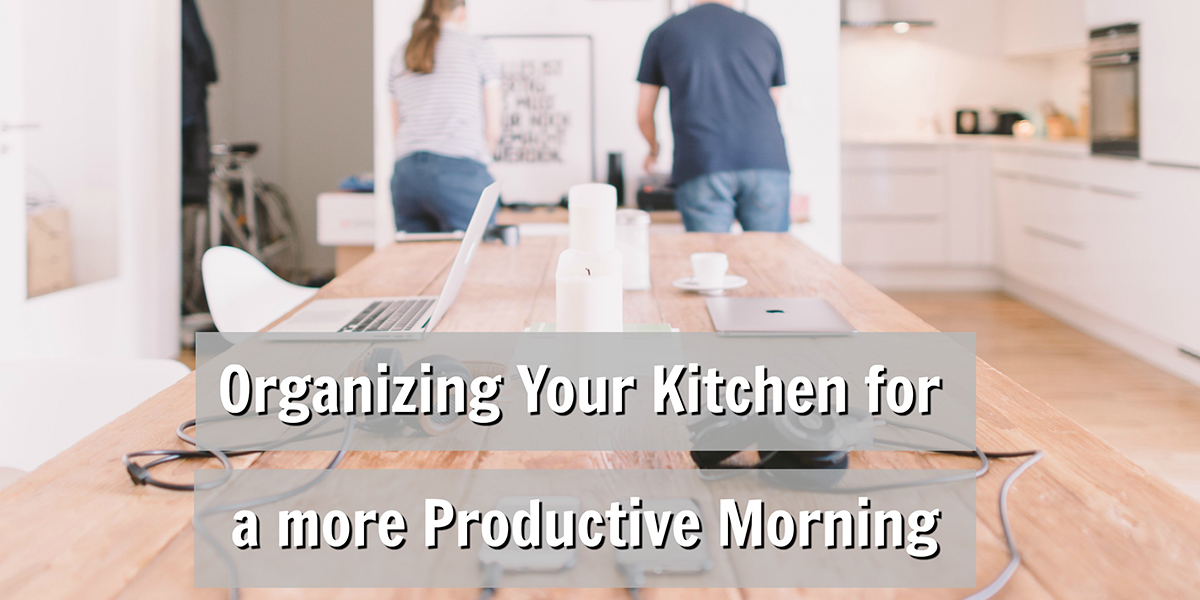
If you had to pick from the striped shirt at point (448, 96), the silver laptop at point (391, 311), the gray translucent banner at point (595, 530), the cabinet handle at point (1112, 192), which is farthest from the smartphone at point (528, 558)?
the cabinet handle at point (1112, 192)

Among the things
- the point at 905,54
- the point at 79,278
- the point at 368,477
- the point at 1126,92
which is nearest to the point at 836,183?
the point at 1126,92

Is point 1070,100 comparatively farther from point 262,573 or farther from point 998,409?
point 262,573

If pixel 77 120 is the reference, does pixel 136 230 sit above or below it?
below

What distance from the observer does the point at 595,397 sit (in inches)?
39.9

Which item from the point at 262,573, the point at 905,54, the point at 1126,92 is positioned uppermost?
the point at 905,54

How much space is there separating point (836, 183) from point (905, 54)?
2376 mm

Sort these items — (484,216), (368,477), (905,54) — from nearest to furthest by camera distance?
(368,477) < (484,216) < (905,54)

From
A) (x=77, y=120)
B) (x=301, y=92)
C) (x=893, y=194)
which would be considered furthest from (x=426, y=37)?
(x=301, y=92)

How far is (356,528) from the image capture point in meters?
0.67

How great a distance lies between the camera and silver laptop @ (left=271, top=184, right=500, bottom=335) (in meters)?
1.33

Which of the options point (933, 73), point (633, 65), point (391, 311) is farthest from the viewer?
point (933, 73)

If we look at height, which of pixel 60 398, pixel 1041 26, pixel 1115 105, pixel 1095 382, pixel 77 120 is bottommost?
pixel 1095 382

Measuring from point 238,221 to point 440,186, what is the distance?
124 inches

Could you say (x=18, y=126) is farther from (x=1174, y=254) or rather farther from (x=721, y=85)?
(x=1174, y=254)
